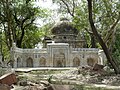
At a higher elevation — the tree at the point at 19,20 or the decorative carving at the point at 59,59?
the tree at the point at 19,20

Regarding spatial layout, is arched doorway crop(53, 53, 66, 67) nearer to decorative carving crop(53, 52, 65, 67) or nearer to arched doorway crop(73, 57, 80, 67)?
decorative carving crop(53, 52, 65, 67)

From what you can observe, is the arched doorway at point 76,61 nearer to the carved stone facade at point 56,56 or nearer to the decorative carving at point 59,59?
the carved stone facade at point 56,56

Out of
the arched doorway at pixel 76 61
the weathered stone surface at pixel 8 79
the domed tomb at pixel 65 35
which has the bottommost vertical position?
the arched doorway at pixel 76 61

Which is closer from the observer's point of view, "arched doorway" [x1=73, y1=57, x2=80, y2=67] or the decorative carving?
the decorative carving

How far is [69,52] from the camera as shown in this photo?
145 ft

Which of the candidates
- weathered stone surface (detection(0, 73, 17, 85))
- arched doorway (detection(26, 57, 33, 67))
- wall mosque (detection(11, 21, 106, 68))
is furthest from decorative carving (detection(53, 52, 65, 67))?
weathered stone surface (detection(0, 73, 17, 85))

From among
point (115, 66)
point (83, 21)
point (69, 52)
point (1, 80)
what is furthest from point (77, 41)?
point (1, 80)

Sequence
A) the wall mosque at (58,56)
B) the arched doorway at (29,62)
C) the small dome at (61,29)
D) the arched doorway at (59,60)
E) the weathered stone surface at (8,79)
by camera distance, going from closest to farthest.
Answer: the weathered stone surface at (8,79) → the wall mosque at (58,56) → the arched doorway at (59,60) → the arched doorway at (29,62) → the small dome at (61,29)

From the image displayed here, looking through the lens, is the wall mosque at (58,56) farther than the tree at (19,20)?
Yes

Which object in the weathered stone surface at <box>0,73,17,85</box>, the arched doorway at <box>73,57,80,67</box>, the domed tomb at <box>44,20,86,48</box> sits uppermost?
the domed tomb at <box>44,20,86,48</box>

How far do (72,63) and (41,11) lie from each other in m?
11.3

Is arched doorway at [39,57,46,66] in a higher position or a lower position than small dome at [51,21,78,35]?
lower

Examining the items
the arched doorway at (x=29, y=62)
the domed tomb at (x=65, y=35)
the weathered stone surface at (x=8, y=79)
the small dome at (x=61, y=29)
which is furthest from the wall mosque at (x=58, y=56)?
the weathered stone surface at (x=8, y=79)

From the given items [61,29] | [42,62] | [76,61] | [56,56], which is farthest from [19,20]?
[76,61]
